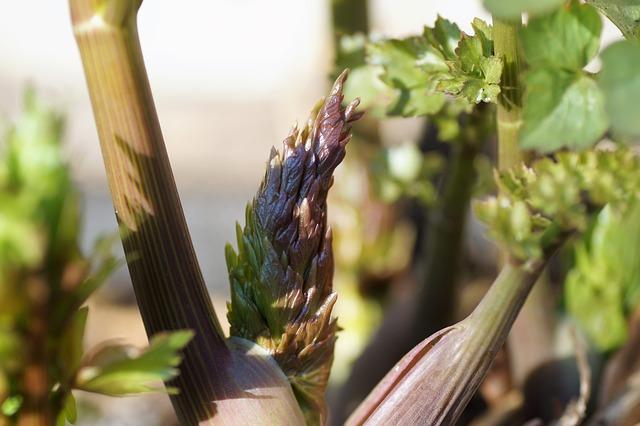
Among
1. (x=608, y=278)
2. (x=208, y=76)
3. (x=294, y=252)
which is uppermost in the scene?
(x=208, y=76)

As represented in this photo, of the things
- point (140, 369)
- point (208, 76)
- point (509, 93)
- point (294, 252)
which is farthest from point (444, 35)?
point (208, 76)

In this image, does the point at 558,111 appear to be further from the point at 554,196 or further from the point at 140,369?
the point at 140,369

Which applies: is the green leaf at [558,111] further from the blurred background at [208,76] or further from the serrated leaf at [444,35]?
the blurred background at [208,76]

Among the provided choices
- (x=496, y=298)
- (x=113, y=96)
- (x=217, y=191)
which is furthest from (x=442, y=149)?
(x=217, y=191)

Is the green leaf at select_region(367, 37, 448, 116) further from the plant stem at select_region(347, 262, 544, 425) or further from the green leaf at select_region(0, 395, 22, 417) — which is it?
the green leaf at select_region(0, 395, 22, 417)

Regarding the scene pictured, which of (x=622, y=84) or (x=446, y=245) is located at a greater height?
(x=622, y=84)

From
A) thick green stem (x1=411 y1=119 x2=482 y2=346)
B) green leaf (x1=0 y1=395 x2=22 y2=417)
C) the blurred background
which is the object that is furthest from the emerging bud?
the blurred background

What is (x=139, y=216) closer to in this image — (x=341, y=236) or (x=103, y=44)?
(x=103, y=44)
